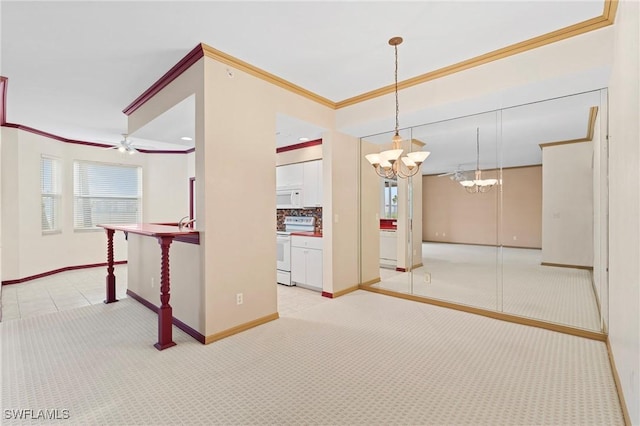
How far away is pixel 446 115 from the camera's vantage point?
3.63 m

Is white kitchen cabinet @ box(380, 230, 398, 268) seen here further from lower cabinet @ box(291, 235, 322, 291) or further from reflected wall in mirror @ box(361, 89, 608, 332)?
lower cabinet @ box(291, 235, 322, 291)

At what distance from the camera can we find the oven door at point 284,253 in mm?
5059

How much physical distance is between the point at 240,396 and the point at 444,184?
15.6 feet

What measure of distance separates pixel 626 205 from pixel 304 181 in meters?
4.18

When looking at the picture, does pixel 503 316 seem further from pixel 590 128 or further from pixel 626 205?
pixel 590 128

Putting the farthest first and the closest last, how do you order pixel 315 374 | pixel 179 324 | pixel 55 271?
pixel 55 271 < pixel 179 324 < pixel 315 374

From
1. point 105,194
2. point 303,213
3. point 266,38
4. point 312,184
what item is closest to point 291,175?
point 312,184

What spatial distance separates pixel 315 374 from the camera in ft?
7.55

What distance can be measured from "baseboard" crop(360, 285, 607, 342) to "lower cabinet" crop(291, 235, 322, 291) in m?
0.92

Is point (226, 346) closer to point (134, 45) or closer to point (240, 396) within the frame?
point (240, 396)

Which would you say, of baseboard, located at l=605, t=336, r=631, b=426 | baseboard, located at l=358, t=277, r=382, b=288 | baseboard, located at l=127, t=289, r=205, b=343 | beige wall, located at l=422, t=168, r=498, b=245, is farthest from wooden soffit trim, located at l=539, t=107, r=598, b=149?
baseboard, located at l=127, t=289, r=205, b=343

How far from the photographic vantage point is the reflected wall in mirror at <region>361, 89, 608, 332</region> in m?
3.28

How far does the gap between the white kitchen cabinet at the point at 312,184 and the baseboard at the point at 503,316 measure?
180 cm

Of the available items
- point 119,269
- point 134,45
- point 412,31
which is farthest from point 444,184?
point 119,269
